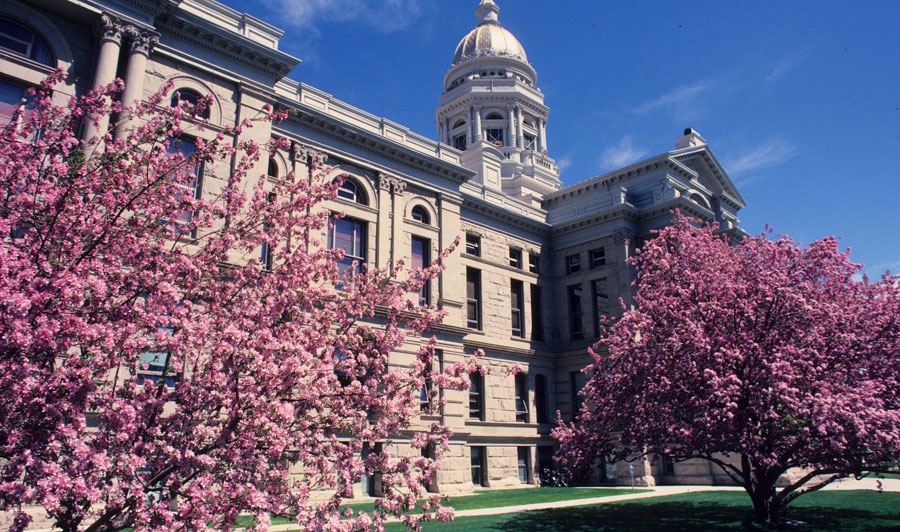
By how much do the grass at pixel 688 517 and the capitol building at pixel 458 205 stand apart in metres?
8.16

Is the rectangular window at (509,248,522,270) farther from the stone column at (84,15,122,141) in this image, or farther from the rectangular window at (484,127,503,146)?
the rectangular window at (484,127,503,146)

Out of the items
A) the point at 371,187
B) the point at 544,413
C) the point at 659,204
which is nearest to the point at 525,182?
the point at 659,204

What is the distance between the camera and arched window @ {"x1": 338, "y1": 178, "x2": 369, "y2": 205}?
96.1 feet

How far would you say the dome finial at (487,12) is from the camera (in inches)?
3174

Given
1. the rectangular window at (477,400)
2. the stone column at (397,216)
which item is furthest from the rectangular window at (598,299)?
the stone column at (397,216)

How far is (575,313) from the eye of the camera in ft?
135

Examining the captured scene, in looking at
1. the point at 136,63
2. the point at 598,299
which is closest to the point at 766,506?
the point at 598,299

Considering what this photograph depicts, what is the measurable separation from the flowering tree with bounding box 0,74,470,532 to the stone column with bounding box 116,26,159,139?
37.3 feet

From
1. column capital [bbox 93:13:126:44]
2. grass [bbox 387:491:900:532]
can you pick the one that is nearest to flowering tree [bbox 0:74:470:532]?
grass [bbox 387:491:900:532]

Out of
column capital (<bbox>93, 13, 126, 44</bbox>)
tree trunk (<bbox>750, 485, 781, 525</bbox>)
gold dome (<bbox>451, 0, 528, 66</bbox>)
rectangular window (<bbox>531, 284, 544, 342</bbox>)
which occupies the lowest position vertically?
tree trunk (<bbox>750, 485, 781, 525</bbox>)

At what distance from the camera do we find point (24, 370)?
692 centimetres

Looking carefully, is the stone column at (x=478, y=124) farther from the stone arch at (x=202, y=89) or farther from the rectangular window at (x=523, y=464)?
the stone arch at (x=202, y=89)

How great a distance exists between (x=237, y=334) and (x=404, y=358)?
20.2 metres

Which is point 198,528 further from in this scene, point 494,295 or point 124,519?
point 494,295
